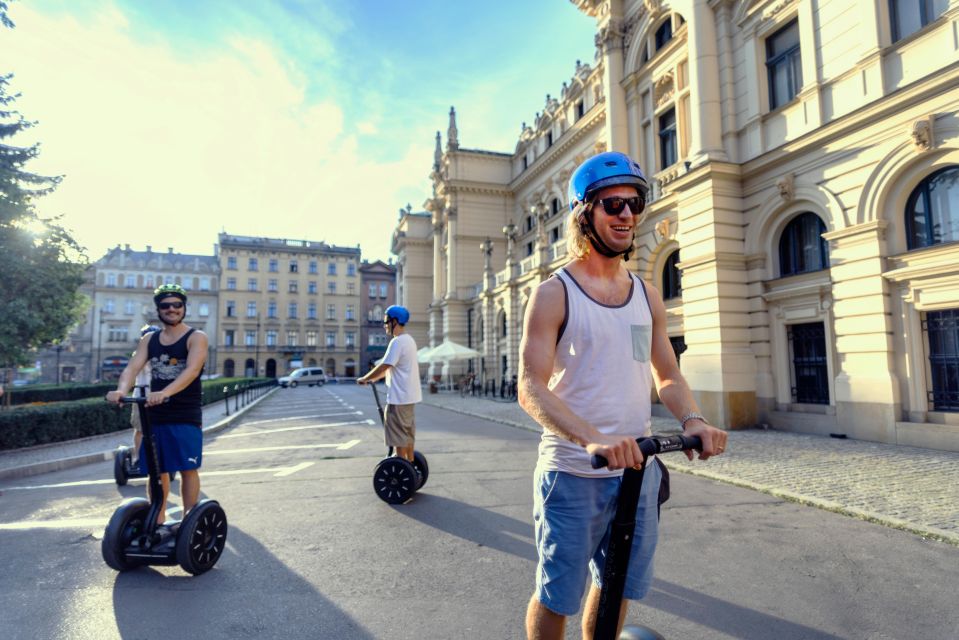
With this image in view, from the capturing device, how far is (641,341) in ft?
6.49

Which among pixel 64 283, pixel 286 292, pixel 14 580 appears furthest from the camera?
pixel 286 292

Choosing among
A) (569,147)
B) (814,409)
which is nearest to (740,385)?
(814,409)

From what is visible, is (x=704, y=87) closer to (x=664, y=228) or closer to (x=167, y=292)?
(x=664, y=228)

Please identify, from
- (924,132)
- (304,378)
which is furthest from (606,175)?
(304,378)

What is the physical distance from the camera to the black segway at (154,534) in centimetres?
364

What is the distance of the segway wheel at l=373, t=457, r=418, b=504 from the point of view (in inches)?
221

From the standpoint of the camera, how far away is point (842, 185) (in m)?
10.7

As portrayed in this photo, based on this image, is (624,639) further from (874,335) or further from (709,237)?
(709,237)

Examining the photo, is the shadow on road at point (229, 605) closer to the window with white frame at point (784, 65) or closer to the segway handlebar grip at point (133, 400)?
the segway handlebar grip at point (133, 400)

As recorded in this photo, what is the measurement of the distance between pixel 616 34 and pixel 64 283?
19.8 m

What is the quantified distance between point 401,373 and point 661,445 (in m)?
4.32

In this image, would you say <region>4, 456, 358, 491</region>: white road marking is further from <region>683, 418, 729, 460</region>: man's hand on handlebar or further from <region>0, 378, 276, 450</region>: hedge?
<region>683, 418, 729, 460</region>: man's hand on handlebar

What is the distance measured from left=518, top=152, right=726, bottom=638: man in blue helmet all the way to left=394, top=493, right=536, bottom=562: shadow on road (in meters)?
2.30

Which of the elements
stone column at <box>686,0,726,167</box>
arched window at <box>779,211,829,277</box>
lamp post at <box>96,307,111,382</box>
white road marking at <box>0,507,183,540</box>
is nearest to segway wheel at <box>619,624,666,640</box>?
white road marking at <box>0,507,183,540</box>
